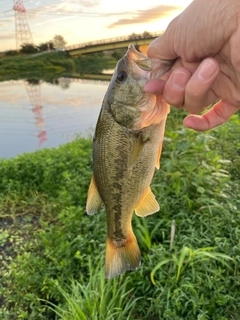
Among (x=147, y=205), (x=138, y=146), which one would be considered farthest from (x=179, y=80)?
(x=147, y=205)

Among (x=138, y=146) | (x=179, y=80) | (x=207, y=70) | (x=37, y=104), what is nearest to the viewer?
(x=207, y=70)

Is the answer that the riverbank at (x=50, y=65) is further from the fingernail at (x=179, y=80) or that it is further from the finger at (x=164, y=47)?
the fingernail at (x=179, y=80)

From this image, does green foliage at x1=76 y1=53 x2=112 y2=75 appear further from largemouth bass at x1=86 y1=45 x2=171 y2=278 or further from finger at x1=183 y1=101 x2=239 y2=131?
largemouth bass at x1=86 y1=45 x2=171 y2=278

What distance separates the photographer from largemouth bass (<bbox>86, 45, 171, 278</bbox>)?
1564 millimetres

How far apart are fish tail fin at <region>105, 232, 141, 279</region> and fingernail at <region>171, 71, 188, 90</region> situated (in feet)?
3.30

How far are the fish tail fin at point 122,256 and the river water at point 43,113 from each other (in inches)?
234

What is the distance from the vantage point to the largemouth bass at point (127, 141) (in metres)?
1.56

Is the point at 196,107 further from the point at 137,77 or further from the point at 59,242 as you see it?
the point at 59,242

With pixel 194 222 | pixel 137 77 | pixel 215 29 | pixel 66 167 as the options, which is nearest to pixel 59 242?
pixel 194 222

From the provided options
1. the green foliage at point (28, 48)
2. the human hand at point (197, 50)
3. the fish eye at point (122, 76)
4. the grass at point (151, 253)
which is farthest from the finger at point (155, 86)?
Result: the green foliage at point (28, 48)

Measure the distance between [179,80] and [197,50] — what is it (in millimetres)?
152

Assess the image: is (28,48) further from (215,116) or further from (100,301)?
(215,116)

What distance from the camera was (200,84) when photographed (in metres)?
1.41

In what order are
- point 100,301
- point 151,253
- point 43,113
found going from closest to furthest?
1. point 100,301
2. point 151,253
3. point 43,113
